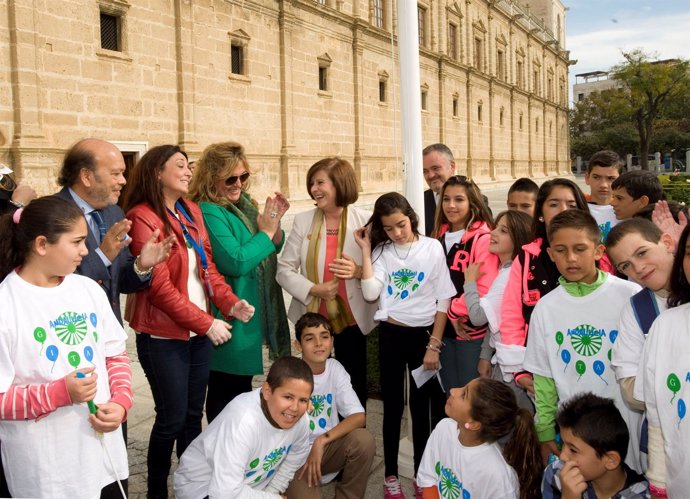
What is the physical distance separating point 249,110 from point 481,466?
14.6m

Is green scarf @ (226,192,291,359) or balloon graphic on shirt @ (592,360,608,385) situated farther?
green scarf @ (226,192,291,359)

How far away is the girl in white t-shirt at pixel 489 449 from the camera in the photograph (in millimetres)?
2699

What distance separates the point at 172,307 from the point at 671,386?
229 centimetres

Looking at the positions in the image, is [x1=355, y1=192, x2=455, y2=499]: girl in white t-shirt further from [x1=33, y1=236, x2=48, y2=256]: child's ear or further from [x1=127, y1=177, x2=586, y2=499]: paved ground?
[x1=33, y1=236, x2=48, y2=256]: child's ear

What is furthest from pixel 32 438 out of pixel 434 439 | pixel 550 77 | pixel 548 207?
pixel 550 77

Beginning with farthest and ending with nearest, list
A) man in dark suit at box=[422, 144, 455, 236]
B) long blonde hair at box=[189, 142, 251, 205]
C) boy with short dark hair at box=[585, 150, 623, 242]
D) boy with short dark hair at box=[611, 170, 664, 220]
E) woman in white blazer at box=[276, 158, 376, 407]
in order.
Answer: man in dark suit at box=[422, 144, 455, 236], boy with short dark hair at box=[585, 150, 623, 242], boy with short dark hair at box=[611, 170, 664, 220], woman in white blazer at box=[276, 158, 376, 407], long blonde hair at box=[189, 142, 251, 205]

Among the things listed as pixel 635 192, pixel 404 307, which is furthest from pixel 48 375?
pixel 635 192

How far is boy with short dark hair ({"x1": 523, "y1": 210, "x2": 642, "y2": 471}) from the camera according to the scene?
8.80 feet

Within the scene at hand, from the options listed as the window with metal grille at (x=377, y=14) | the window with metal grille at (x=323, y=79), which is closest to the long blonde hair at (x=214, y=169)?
the window with metal grille at (x=323, y=79)

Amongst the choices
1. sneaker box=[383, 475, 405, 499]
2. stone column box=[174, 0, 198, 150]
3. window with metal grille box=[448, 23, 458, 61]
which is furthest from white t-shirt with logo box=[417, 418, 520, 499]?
window with metal grille box=[448, 23, 458, 61]

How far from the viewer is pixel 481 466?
8.87ft

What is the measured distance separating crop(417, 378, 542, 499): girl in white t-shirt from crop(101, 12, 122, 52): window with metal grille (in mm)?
12335

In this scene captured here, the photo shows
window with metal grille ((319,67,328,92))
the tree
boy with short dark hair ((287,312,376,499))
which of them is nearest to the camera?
boy with short dark hair ((287,312,376,499))

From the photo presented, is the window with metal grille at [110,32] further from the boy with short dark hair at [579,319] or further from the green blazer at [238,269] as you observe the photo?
the boy with short dark hair at [579,319]
